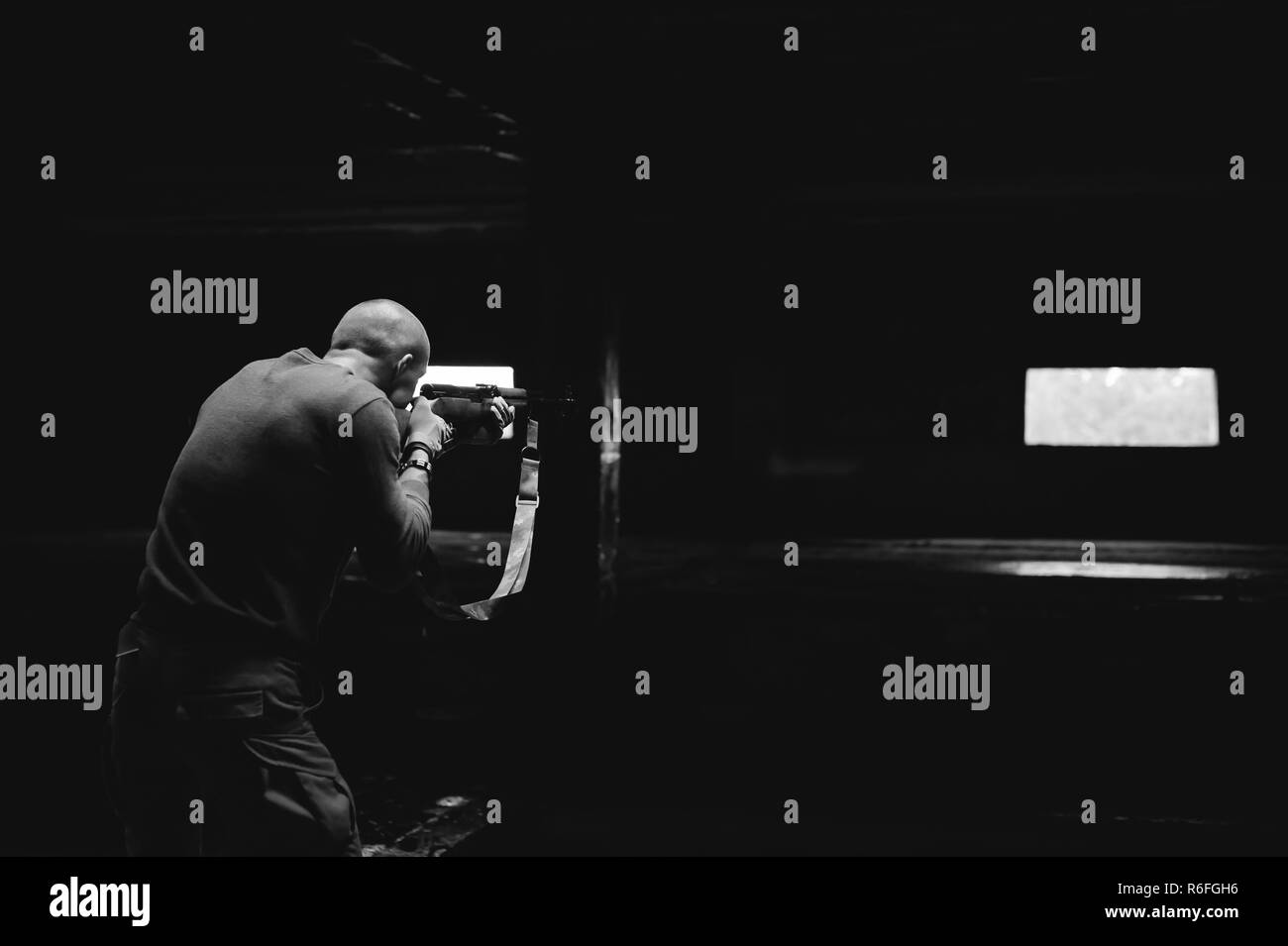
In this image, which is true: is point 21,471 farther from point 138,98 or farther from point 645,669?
point 645,669

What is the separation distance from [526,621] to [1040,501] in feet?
26.7

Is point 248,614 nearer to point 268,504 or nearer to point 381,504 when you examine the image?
point 268,504

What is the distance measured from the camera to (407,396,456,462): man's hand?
3.58m

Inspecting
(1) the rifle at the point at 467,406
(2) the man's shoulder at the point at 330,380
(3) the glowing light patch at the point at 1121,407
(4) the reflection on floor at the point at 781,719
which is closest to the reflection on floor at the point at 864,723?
(4) the reflection on floor at the point at 781,719

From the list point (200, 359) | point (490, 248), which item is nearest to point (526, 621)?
point (490, 248)

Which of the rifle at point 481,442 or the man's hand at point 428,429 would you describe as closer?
the man's hand at point 428,429

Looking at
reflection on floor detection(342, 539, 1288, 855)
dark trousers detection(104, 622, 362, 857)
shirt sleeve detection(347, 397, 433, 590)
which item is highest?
shirt sleeve detection(347, 397, 433, 590)

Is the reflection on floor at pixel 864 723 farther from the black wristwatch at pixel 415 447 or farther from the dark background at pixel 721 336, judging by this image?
the black wristwatch at pixel 415 447

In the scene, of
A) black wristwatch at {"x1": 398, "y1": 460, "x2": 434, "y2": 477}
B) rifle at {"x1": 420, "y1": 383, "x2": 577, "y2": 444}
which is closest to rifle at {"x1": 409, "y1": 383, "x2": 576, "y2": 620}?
rifle at {"x1": 420, "y1": 383, "x2": 577, "y2": 444}

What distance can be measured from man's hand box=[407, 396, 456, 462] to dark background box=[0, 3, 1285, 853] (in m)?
2.21

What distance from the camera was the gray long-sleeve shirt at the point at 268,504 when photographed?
2.97 meters

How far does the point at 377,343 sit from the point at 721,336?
967 cm

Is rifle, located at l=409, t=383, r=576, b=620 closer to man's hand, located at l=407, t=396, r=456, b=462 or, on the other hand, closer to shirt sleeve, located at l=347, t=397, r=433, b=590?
man's hand, located at l=407, t=396, r=456, b=462
